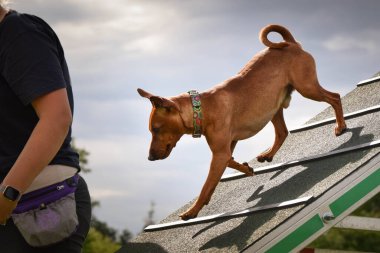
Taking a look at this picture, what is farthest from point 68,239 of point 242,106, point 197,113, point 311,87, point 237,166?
point 311,87

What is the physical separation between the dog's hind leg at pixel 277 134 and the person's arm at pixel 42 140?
3.62 metres

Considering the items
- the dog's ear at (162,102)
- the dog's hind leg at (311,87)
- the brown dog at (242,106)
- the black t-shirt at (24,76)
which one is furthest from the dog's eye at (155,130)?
the black t-shirt at (24,76)

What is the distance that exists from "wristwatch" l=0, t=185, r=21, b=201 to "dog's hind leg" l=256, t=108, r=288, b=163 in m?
3.67

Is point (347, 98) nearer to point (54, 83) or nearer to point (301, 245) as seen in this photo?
point (301, 245)

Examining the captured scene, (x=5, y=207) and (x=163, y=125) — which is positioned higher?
(x=163, y=125)

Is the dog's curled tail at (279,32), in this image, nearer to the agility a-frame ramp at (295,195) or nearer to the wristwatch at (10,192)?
the agility a-frame ramp at (295,195)

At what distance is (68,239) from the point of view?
274cm

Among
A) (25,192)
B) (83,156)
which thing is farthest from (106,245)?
(25,192)

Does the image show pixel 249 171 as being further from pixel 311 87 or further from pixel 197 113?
pixel 197 113

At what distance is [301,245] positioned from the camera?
158 inches

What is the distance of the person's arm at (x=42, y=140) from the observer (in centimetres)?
243

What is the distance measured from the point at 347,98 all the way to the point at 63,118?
4.76m

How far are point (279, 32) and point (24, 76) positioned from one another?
354cm

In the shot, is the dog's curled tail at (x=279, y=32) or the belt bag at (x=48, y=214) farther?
the dog's curled tail at (x=279, y=32)
